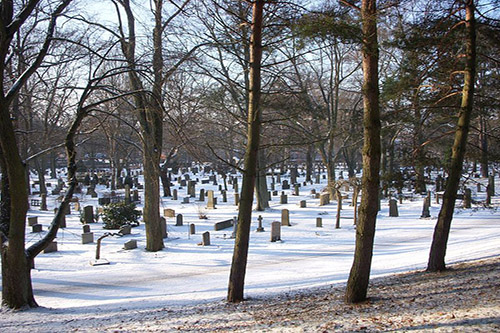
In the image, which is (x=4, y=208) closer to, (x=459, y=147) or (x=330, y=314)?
(x=330, y=314)

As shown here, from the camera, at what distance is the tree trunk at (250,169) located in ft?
24.1

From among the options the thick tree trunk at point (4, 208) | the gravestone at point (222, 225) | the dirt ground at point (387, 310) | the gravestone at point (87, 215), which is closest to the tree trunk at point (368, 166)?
the dirt ground at point (387, 310)

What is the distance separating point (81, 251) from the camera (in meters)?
14.0

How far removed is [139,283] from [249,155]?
5.19 meters

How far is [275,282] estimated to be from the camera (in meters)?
9.88

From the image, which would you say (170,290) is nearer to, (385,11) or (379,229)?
(385,11)

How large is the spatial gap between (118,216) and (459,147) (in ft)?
45.1

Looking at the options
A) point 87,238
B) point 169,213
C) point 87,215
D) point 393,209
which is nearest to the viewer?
point 87,238

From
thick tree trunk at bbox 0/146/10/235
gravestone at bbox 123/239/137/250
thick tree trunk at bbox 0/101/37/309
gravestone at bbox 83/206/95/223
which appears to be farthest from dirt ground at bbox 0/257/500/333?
gravestone at bbox 83/206/95/223

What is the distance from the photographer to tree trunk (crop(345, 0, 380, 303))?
21.4 feet

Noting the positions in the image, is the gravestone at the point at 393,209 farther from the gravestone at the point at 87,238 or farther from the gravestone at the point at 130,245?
the gravestone at the point at 87,238

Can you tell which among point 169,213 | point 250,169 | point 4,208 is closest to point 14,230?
point 4,208

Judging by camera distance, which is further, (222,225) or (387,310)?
(222,225)

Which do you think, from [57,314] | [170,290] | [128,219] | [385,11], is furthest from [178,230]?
[385,11]
